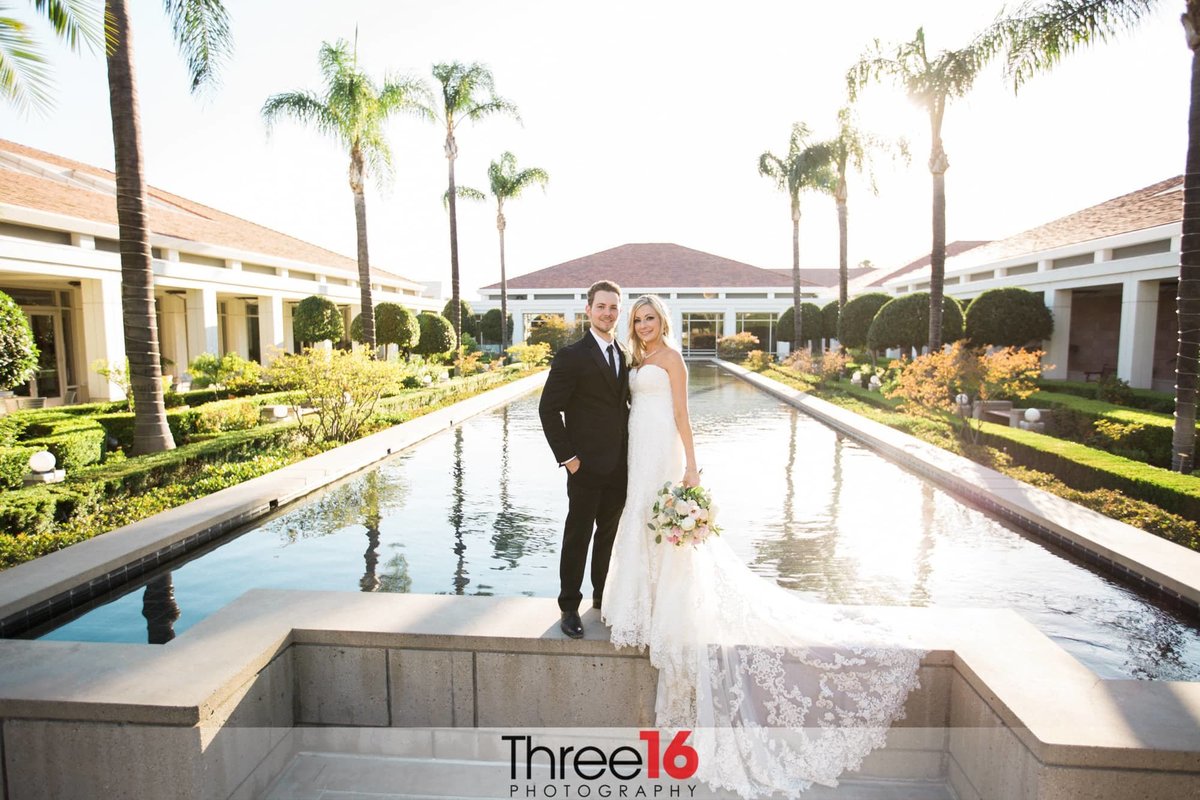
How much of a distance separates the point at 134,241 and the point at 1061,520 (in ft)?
38.3

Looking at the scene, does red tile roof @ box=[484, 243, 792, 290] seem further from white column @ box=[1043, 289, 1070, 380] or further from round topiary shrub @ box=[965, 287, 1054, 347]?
round topiary shrub @ box=[965, 287, 1054, 347]

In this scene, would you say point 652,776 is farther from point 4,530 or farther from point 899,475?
point 899,475

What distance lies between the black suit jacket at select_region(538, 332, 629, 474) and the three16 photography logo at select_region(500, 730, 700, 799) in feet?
4.34

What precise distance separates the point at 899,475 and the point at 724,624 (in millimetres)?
7413

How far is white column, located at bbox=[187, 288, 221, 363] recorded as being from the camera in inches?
843

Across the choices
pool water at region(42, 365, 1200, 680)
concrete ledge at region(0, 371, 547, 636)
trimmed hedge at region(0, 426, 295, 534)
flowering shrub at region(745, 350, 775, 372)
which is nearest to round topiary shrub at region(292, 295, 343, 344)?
trimmed hedge at region(0, 426, 295, 534)

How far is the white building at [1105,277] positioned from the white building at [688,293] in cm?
1653

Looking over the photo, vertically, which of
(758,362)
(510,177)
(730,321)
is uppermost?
(510,177)

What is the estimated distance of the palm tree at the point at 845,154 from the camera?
24.5m

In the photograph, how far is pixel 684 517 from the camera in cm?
340

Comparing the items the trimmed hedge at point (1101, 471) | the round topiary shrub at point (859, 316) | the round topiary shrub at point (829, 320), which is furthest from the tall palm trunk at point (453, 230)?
the trimmed hedge at point (1101, 471)

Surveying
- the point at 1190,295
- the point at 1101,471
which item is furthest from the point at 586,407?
the point at 1190,295

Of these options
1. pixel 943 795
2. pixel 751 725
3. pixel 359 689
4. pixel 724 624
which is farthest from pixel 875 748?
pixel 359 689

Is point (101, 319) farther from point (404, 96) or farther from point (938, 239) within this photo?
point (938, 239)
